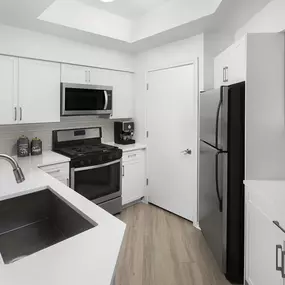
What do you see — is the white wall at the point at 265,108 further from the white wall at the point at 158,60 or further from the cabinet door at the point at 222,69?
the white wall at the point at 158,60

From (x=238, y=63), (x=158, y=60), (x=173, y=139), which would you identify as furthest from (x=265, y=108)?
(x=158, y=60)

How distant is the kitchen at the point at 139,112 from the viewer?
1897 mm

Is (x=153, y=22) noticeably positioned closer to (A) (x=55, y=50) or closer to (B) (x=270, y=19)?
(A) (x=55, y=50)

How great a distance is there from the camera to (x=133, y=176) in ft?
12.0

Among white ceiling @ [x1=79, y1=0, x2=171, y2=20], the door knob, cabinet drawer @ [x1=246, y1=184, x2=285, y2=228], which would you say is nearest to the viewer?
cabinet drawer @ [x1=246, y1=184, x2=285, y2=228]

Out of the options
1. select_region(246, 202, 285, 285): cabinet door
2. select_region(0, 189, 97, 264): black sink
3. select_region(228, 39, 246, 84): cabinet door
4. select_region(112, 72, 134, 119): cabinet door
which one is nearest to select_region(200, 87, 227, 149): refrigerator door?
select_region(228, 39, 246, 84): cabinet door

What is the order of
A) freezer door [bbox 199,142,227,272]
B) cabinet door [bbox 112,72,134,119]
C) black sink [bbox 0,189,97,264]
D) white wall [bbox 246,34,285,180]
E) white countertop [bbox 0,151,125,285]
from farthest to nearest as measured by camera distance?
cabinet door [bbox 112,72,134,119], freezer door [bbox 199,142,227,272], white wall [bbox 246,34,285,180], black sink [bbox 0,189,97,264], white countertop [bbox 0,151,125,285]

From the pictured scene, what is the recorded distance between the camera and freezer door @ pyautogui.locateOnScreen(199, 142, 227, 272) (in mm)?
2084

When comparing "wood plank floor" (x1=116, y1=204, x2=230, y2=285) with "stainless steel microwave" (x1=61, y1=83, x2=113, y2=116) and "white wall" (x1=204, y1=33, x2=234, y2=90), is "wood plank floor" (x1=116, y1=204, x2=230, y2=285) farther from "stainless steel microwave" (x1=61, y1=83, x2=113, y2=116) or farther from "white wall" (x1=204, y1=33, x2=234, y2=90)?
"white wall" (x1=204, y1=33, x2=234, y2=90)

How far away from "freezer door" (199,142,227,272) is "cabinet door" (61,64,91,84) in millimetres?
1767

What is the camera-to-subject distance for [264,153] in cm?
195

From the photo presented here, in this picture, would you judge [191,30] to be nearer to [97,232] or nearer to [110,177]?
[110,177]

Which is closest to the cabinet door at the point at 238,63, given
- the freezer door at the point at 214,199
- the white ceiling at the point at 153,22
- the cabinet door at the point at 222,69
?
the cabinet door at the point at 222,69

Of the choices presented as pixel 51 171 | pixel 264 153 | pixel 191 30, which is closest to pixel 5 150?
pixel 51 171
